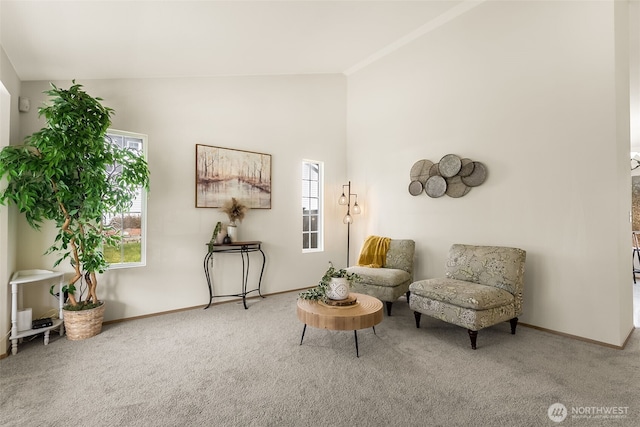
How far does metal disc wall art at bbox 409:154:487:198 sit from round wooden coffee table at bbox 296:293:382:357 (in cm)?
197

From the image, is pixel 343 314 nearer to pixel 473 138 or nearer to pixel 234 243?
pixel 234 243

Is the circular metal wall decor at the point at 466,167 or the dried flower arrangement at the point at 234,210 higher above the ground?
the circular metal wall decor at the point at 466,167

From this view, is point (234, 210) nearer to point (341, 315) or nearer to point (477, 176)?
point (341, 315)

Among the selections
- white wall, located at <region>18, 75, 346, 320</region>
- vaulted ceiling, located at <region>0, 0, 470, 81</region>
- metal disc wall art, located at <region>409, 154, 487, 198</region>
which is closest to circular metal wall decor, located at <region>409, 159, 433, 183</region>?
metal disc wall art, located at <region>409, 154, 487, 198</region>

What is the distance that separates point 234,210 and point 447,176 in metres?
2.84

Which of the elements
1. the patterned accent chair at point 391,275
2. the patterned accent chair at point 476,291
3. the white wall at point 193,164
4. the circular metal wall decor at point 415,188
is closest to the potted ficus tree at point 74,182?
the white wall at point 193,164

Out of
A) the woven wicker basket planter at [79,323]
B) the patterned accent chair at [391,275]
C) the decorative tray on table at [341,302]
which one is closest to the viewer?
the decorative tray on table at [341,302]

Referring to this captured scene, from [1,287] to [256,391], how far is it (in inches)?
92.2

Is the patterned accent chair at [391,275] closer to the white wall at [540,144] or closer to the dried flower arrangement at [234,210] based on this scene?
the white wall at [540,144]

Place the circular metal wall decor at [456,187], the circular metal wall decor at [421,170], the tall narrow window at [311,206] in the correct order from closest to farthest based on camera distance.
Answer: the circular metal wall decor at [456,187], the circular metal wall decor at [421,170], the tall narrow window at [311,206]

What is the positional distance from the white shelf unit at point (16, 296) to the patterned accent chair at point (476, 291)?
3532 mm

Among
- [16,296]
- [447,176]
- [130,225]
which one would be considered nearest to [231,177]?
[130,225]

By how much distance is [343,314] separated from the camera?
2.53 metres

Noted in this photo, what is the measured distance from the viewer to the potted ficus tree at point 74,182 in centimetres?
262
